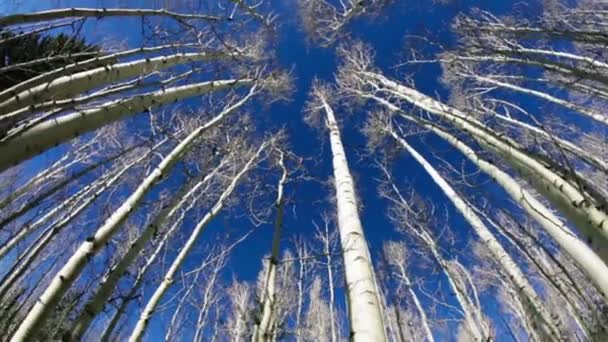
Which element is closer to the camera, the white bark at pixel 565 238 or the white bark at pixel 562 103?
the white bark at pixel 565 238

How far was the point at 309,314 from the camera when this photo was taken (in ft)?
56.2

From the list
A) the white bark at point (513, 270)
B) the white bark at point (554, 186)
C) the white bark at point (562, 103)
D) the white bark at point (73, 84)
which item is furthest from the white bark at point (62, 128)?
the white bark at point (562, 103)

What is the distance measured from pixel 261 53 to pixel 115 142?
435 centimetres

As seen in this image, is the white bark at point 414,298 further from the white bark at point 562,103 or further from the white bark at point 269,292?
the white bark at point 269,292

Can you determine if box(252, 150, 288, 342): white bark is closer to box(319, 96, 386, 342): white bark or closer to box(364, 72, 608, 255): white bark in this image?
box(319, 96, 386, 342): white bark

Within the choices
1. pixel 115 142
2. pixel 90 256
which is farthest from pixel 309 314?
pixel 90 256

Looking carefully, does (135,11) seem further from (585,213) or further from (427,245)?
(427,245)

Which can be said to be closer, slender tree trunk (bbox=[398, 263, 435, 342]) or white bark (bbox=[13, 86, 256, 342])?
white bark (bbox=[13, 86, 256, 342])

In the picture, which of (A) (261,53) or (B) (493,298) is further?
(B) (493,298)

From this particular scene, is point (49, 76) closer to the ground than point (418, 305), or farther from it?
closer to the ground

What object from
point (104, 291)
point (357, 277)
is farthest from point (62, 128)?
point (357, 277)

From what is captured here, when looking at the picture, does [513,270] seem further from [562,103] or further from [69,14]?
[562,103]

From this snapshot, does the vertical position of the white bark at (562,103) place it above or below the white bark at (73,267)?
above

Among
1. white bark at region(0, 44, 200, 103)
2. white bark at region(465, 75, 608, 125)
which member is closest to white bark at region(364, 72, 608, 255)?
white bark at region(0, 44, 200, 103)
